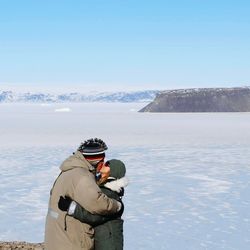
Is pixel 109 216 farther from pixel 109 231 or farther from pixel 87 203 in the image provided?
pixel 87 203

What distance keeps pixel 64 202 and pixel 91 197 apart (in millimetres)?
238

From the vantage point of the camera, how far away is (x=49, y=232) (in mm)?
3176

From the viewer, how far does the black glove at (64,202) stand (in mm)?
3064

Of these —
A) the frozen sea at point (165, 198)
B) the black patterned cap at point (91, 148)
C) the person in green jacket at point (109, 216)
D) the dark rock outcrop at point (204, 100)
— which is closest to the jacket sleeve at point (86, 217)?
the person in green jacket at point (109, 216)

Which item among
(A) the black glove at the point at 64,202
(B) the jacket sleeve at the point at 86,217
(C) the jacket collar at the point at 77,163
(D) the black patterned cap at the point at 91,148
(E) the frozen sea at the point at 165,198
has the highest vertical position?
(D) the black patterned cap at the point at 91,148

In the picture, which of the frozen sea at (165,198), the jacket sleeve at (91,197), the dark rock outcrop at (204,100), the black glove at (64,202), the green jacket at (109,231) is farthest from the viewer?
the dark rock outcrop at (204,100)

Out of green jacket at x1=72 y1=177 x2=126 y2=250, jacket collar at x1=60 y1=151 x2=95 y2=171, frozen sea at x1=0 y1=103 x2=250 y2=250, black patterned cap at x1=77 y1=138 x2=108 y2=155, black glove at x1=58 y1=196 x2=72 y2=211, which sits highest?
black patterned cap at x1=77 y1=138 x2=108 y2=155

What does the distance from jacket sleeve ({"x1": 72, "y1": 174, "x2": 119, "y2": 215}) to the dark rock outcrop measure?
15860 cm

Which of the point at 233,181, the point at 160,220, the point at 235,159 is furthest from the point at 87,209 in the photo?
the point at 235,159

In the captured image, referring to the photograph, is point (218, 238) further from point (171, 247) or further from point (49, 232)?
point (49, 232)

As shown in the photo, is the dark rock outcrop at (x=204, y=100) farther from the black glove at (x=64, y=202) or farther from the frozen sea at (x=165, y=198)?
Result: the black glove at (x=64, y=202)

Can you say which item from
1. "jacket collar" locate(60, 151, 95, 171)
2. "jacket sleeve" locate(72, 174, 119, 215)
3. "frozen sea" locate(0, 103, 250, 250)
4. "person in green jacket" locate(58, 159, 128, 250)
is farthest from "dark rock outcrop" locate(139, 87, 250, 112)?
"jacket sleeve" locate(72, 174, 119, 215)

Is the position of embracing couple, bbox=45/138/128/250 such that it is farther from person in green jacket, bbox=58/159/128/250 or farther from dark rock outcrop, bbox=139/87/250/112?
dark rock outcrop, bbox=139/87/250/112

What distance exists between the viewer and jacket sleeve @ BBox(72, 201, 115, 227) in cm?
301
